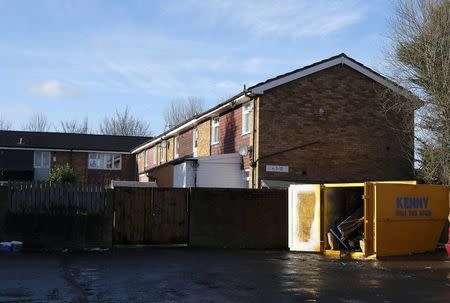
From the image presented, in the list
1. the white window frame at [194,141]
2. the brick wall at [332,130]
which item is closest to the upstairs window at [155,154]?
the white window frame at [194,141]

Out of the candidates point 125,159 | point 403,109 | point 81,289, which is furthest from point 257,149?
point 125,159

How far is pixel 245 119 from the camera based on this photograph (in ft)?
80.2

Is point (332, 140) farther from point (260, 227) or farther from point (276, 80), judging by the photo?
point (260, 227)

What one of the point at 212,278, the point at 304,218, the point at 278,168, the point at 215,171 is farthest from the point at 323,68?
the point at 212,278

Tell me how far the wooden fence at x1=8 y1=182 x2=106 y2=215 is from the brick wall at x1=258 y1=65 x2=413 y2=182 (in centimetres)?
693

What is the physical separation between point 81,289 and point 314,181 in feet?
46.9

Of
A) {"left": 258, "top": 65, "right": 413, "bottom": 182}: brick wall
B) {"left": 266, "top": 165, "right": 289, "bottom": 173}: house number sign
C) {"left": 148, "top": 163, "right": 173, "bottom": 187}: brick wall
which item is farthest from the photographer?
{"left": 148, "top": 163, "right": 173, "bottom": 187}: brick wall

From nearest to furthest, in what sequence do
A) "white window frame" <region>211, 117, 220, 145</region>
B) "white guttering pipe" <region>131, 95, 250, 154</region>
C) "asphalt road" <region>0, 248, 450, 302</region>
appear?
"asphalt road" <region>0, 248, 450, 302</region>, "white guttering pipe" <region>131, 95, 250, 154</region>, "white window frame" <region>211, 117, 220, 145</region>

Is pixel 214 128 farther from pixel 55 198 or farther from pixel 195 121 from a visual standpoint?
pixel 55 198

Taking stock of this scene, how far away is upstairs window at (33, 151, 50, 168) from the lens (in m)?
48.0

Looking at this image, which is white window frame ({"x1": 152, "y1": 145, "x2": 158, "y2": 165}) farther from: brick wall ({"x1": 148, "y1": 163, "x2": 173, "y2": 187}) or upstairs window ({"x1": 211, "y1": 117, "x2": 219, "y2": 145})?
upstairs window ({"x1": 211, "y1": 117, "x2": 219, "y2": 145})

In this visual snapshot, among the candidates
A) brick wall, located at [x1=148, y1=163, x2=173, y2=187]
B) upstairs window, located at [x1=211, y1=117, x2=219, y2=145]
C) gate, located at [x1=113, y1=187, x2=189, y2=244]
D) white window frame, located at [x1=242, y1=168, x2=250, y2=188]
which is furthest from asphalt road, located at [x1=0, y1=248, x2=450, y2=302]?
upstairs window, located at [x1=211, y1=117, x2=219, y2=145]

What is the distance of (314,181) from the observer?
2297 centimetres

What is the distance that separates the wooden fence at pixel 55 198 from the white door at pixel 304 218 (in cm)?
573
